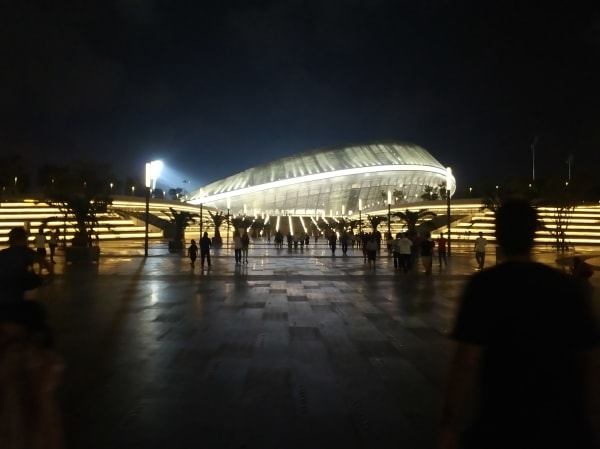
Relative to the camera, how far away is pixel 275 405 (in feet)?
17.9

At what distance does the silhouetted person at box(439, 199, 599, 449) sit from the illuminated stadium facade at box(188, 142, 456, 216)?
99.5 metres

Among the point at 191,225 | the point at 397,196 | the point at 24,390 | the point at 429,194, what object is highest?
the point at 429,194

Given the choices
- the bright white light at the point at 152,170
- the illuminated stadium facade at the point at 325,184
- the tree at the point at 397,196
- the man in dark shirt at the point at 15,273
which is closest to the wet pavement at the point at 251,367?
the man in dark shirt at the point at 15,273

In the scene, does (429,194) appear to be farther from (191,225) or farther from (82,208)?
(82,208)

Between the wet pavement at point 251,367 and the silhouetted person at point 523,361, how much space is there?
2.25 meters

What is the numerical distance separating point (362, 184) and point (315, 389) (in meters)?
101

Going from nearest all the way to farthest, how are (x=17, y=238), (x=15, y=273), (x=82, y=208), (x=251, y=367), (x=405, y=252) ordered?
(x=15, y=273) < (x=17, y=238) < (x=251, y=367) < (x=405, y=252) < (x=82, y=208)

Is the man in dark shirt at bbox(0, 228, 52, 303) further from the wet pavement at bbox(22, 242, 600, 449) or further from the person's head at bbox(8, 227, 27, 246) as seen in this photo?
the wet pavement at bbox(22, 242, 600, 449)

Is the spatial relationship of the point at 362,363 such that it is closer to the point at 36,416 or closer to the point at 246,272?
the point at 36,416

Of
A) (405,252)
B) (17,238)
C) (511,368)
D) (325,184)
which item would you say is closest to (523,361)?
(511,368)

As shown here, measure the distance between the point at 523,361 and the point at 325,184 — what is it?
103 m

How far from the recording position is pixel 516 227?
8.87 ft

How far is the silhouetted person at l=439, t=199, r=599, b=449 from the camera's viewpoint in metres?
2.31

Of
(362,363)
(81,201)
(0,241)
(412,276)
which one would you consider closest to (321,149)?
(0,241)
